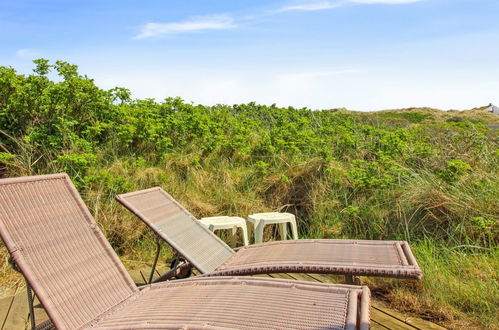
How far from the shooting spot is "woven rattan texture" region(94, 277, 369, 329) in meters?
1.90

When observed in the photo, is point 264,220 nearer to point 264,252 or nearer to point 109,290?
point 264,252

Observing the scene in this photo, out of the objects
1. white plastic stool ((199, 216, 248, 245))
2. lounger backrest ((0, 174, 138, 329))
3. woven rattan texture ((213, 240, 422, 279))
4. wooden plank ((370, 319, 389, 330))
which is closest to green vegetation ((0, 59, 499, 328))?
wooden plank ((370, 319, 389, 330))

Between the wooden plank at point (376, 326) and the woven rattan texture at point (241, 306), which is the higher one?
the woven rattan texture at point (241, 306)

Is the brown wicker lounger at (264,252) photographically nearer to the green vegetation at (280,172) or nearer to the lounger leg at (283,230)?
the green vegetation at (280,172)

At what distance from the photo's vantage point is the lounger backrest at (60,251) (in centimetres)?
223

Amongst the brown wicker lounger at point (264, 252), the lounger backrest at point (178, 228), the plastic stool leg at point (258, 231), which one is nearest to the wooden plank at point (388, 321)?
the brown wicker lounger at point (264, 252)

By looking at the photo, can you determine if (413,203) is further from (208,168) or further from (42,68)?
(42,68)

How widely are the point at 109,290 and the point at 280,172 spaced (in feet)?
11.1

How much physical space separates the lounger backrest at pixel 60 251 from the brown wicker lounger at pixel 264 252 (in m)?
0.51

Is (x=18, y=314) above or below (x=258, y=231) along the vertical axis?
below

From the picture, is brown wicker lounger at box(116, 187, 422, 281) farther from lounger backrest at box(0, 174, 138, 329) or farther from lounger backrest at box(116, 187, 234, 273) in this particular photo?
lounger backrest at box(0, 174, 138, 329)

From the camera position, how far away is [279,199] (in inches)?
209

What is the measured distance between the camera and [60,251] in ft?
8.05

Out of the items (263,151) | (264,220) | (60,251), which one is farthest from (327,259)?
(263,151)
